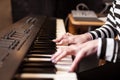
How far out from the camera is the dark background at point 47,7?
1953 mm

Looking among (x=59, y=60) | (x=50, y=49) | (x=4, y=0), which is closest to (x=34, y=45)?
(x=50, y=49)

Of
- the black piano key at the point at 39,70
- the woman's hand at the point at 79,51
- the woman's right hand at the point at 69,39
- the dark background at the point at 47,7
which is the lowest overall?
the black piano key at the point at 39,70

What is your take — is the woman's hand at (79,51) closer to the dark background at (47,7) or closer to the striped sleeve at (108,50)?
the striped sleeve at (108,50)

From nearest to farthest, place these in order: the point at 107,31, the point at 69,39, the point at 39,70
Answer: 1. the point at 39,70
2. the point at 69,39
3. the point at 107,31

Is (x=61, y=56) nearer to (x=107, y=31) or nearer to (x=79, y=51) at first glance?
(x=79, y=51)

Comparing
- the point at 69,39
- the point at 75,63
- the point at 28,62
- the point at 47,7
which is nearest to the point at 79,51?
the point at 75,63

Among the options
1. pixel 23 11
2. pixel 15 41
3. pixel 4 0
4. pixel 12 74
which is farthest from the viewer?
pixel 23 11

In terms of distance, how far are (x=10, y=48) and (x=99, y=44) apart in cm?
29

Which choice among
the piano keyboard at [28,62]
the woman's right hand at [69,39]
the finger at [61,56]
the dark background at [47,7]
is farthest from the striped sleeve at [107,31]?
the dark background at [47,7]

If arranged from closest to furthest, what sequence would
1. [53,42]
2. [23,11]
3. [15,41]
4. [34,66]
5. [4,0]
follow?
[34,66], [15,41], [53,42], [4,0], [23,11]

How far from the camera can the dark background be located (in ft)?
6.41

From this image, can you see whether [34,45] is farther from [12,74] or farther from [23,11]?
[23,11]

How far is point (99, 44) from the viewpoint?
61cm

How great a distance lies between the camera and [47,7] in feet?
6.49
